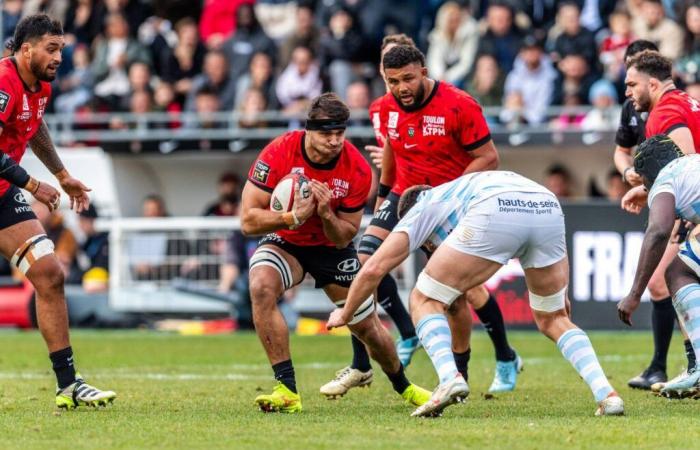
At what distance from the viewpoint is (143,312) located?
19859mm

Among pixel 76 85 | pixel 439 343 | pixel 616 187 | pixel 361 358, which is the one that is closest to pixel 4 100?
pixel 439 343

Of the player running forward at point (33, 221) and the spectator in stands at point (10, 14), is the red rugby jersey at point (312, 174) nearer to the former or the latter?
the player running forward at point (33, 221)

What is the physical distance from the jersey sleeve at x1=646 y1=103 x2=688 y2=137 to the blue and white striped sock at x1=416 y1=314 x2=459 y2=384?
7.53ft

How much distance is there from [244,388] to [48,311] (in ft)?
7.28

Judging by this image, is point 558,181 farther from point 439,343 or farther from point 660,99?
point 439,343

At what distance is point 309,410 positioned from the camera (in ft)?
31.1

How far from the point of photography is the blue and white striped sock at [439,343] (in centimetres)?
848

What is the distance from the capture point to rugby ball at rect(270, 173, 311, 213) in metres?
9.34

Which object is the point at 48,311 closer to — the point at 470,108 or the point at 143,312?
the point at 470,108

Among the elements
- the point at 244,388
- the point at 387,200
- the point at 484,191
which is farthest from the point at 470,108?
the point at 244,388

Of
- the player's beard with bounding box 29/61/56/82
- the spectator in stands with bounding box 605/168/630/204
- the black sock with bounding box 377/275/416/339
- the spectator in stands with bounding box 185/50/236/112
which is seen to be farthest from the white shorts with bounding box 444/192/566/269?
the spectator in stands with bounding box 185/50/236/112

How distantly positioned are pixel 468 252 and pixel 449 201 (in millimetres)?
351

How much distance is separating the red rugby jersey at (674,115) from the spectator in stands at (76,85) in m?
15.1

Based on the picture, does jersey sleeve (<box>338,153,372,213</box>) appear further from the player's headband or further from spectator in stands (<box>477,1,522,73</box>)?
spectator in stands (<box>477,1,522,73</box>)
